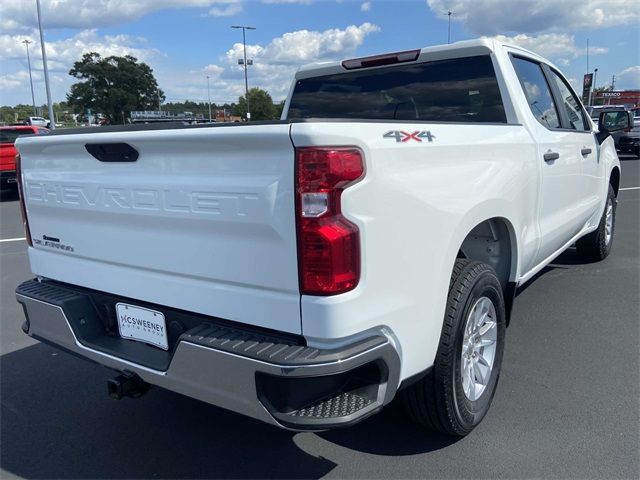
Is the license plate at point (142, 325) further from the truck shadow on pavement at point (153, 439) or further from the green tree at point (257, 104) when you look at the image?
the green tree at point (257, 104)

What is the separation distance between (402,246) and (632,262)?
16.5 feet

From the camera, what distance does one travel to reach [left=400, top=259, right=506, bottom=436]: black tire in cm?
247

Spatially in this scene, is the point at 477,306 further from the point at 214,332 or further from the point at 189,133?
the point at 189,133

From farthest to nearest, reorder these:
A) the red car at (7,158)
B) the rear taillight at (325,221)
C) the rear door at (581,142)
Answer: the red car at (7,158), the rear door at (581,142), the rear taillight at (325,221)

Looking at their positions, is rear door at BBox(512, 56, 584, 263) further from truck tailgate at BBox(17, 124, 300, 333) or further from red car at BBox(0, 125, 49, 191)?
red car at BBox(0, 125, 49, 191)

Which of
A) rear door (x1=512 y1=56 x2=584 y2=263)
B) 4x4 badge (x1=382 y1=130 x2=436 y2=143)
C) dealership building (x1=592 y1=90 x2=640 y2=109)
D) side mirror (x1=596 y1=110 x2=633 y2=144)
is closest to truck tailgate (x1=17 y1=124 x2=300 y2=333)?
4x4 badge (x1=382 y1=130 x2=436 y2=143)

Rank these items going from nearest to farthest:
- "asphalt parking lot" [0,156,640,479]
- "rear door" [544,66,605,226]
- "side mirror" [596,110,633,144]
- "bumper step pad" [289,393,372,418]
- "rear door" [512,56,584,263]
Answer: "bumper step pad" [289,393,372,418] → "asphalt parking lot" [0,156,640,479] → "rear door" [512,56,584,263] → "rear door" [544,66,605,226] → "side mirror" [596,110,633,144]

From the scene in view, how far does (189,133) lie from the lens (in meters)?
2.14

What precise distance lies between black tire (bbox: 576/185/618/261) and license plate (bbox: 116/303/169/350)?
16.0ft

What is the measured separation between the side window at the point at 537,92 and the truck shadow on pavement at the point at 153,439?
88.7 inches

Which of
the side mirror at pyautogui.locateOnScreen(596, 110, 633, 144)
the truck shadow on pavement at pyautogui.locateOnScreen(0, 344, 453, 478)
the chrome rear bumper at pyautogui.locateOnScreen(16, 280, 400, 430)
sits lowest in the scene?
the truck shadow on pavement at pyautogui.locateOnScreen(0, 344, 453, 478)

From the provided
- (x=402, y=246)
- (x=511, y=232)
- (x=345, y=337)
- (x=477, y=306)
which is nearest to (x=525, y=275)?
(x=511, y=232)

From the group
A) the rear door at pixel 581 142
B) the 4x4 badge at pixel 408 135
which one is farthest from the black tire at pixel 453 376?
the rear door at pixel 581 142

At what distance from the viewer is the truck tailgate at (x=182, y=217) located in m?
1.98
